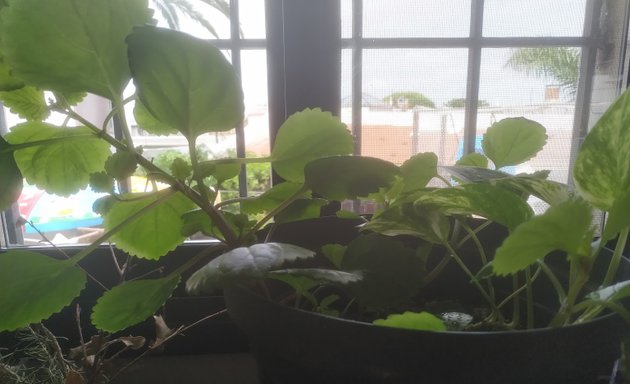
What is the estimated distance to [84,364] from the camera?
1.54ft

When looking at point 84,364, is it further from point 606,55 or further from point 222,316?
point 606,55

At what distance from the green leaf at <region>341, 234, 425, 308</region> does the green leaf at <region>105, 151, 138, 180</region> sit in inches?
7.1

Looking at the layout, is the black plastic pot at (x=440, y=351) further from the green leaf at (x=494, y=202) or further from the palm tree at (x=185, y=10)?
the palm tree at (x=185, y=10)

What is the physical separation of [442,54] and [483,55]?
0.06 metres

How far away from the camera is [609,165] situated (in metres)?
0.28

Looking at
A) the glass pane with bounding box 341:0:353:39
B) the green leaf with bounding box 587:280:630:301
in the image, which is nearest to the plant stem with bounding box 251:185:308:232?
the green leaf with bounding box 587:280:630:301

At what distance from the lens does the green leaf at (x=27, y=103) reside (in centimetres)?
42

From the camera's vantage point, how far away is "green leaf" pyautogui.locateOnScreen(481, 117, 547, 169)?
1.45ft

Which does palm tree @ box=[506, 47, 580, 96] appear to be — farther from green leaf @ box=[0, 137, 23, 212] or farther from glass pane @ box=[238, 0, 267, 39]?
green leaf @ box=[0, 137, 23, 212]

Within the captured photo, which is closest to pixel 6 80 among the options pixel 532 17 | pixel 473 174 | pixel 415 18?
pixel 473 174

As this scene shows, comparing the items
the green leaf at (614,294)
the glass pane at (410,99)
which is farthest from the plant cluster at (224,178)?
the glass pane at (410,99)

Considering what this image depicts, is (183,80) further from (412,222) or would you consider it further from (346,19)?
(346,19)

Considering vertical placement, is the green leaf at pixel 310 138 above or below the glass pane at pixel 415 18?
below

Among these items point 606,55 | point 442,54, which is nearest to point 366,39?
point 442,54
